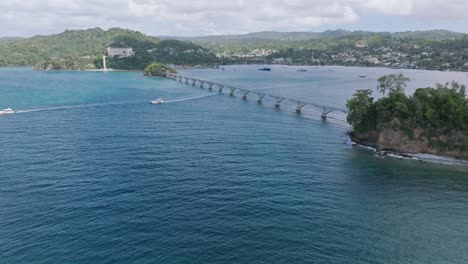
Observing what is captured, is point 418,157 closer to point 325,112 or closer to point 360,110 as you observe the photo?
point 360,110

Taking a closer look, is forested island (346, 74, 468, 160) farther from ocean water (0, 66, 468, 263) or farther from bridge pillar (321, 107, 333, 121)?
bridge pillar (321, 107, 333, 121)

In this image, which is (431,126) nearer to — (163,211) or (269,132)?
(269,132)

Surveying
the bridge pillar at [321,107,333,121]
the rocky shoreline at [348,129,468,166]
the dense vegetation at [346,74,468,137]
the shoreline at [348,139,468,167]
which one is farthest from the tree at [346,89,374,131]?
the bridge pillar at [321,107,333,121]

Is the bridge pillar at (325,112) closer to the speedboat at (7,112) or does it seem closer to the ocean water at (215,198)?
the ocean water at (215,198)

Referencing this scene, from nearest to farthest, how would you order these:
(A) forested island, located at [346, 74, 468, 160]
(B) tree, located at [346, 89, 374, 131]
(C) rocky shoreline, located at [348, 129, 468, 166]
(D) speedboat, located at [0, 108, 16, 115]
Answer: (C) rocky shoreline, located at [348, 129, 468, 166], (A) forested island, located at [346, 74, 468, 160], (B) tree, located at [346, 89, 374, 131], (D) speedboat, located at [0, 108, 16, 115]

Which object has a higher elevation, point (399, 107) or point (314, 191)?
point (399, 107)

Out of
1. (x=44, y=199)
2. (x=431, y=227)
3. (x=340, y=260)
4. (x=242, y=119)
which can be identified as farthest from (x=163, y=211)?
(x=242, y=119)
